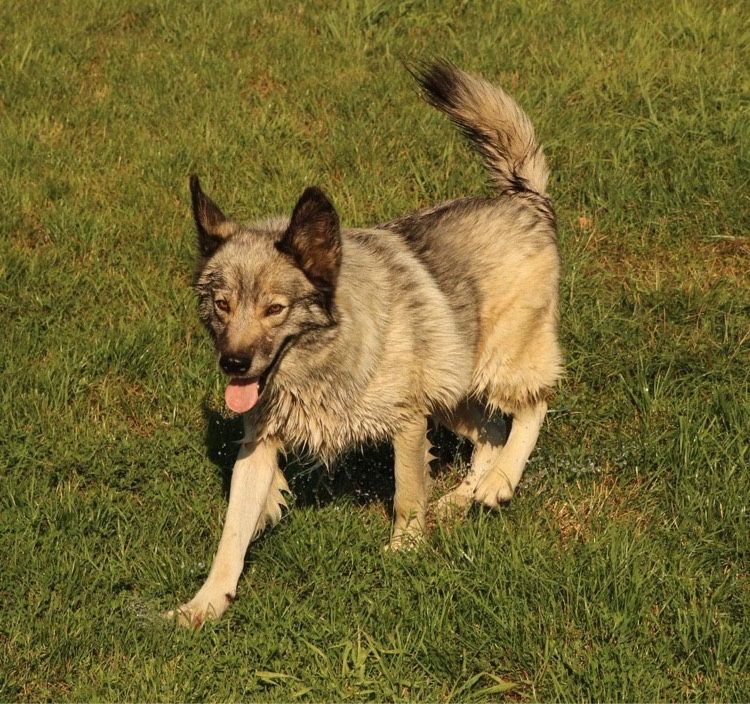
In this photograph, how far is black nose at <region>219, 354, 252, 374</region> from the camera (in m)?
4.41

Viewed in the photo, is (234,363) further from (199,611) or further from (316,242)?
(199,611)

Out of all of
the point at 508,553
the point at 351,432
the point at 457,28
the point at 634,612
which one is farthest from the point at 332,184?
the point at 634,612

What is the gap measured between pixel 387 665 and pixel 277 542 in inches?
37.3

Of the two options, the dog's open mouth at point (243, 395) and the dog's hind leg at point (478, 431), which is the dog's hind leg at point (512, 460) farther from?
the dog's open mouth at point (243, 395)

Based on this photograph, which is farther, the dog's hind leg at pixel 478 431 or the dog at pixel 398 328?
the dog's hind leg at pixel 478 431

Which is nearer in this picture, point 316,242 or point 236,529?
point 316,242

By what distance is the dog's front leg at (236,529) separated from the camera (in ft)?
15.5

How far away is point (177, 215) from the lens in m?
7.63

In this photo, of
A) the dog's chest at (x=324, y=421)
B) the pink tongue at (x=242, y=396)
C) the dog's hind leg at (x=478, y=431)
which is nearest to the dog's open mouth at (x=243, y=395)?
the pink tongue at (x=242, y=396)

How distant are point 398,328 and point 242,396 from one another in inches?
35.0

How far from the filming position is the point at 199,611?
4707mm

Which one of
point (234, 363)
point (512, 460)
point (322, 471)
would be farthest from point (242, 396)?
point (512, 460)

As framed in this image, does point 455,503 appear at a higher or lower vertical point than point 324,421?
lower

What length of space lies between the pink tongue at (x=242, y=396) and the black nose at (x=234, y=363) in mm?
162
